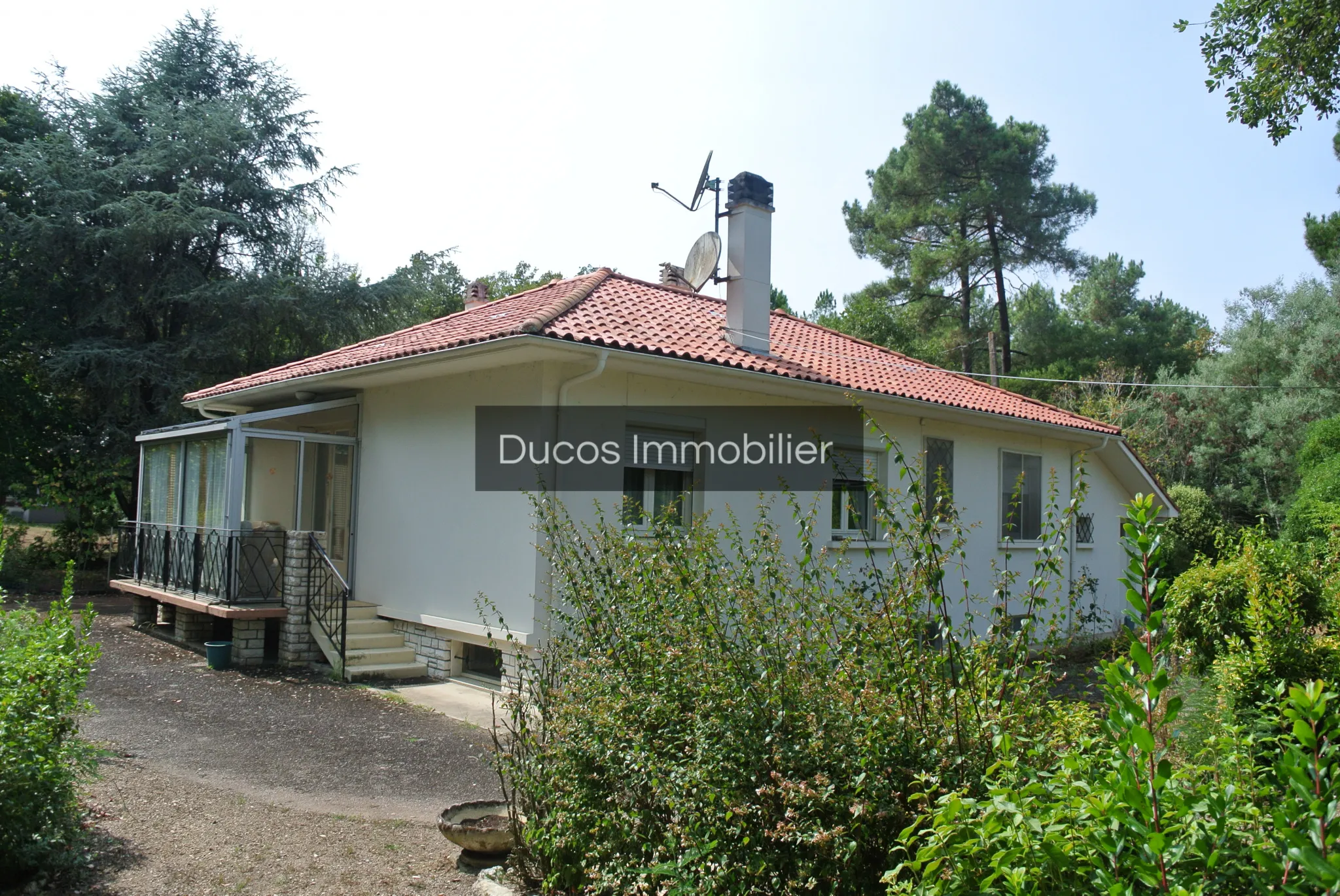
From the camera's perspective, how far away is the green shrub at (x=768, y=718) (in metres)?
3.21

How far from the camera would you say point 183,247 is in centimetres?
2152

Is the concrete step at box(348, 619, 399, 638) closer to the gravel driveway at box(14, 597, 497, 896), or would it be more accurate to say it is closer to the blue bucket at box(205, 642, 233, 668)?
the gravel driveway at box(14, 597, 497, 896)

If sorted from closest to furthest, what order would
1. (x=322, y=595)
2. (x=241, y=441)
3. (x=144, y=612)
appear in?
(x=322, y=595) < (x=241, y=441) < (x=144, y=612)

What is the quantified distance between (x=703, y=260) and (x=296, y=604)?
22.4 feet

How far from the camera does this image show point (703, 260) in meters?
12.4

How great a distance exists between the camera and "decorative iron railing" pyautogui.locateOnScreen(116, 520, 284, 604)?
1123 centimetres

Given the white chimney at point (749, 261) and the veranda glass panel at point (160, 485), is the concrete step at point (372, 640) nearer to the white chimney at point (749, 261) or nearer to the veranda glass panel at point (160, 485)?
the veranda glass panel at point (160, 485)

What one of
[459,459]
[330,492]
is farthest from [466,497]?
[330,492]

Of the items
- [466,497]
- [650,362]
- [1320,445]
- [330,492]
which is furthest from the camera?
[1320,445]

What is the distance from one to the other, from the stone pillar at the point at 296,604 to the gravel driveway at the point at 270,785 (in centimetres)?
48

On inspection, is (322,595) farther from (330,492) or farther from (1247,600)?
(1247,600)

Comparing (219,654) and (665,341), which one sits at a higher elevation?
(665,341)

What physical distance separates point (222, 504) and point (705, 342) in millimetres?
6567

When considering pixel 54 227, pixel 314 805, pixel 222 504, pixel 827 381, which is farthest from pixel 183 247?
pixel 314 805
